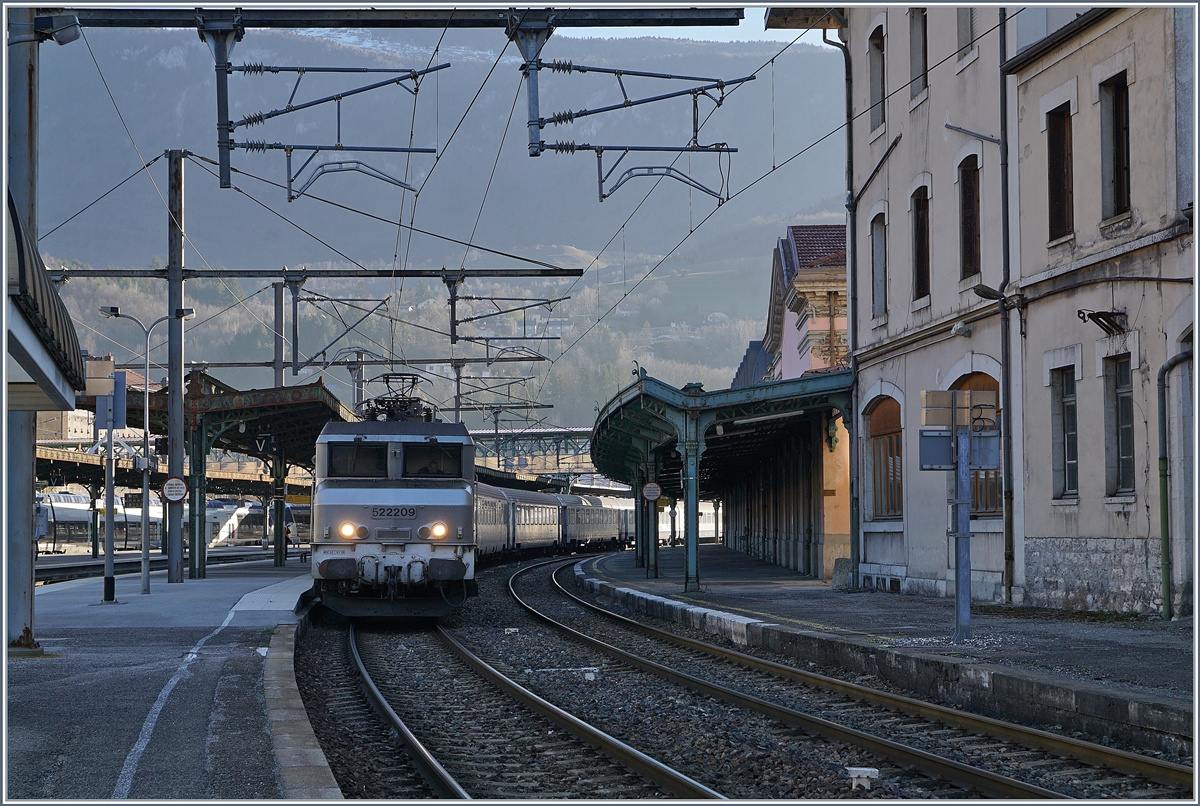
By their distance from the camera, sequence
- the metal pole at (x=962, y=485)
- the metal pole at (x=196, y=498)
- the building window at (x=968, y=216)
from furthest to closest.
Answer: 1. the metal pole at (x=196, y=498)
2. the building window at (x=968, y=216)
3. the metal pole at (x=962, y=485)

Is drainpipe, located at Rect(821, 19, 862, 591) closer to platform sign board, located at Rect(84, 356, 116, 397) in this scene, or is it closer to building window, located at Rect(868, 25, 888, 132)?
building window, located at Rect(868, 25, 888, 132)

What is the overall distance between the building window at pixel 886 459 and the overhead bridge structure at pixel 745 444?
109 centimetres

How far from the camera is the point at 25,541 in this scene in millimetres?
12992

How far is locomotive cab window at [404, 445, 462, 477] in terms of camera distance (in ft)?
63.1

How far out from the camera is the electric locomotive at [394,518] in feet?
59.9

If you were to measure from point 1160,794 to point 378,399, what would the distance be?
50.9 ft

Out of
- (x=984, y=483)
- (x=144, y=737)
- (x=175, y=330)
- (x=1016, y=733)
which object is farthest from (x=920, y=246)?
(x=144, y=737)

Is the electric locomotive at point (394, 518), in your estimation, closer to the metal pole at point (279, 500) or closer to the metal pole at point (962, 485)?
the metal pole at point (962, 485)

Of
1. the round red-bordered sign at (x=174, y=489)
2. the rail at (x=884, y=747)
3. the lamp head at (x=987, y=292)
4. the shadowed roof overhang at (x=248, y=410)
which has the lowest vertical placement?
the rail at (x=884, y=747)

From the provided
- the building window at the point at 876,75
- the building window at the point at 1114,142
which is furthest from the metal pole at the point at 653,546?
the building window at the point at 1114,142

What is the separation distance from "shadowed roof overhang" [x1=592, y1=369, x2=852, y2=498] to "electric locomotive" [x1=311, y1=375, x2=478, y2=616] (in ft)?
19.5

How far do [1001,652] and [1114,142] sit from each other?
24.2 feet

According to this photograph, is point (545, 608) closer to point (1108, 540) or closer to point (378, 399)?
point (378, 399)

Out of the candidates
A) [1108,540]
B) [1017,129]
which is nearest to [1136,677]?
[1108,540]
